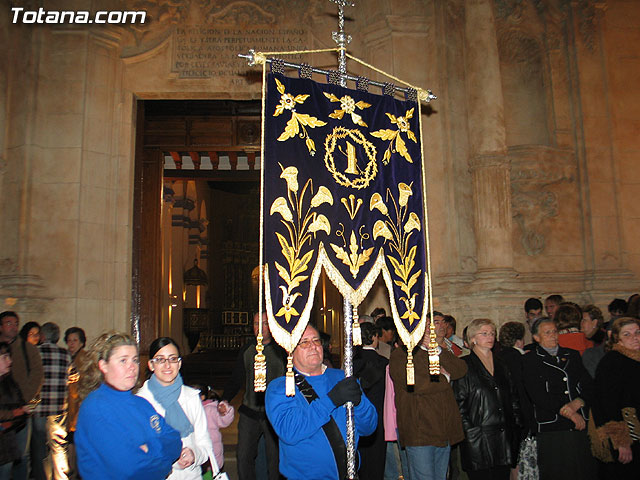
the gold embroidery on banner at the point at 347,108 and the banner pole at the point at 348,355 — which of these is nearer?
the banner pole at the point at 348,355

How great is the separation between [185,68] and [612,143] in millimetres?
6286

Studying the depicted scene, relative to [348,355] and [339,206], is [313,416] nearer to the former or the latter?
[348,355]

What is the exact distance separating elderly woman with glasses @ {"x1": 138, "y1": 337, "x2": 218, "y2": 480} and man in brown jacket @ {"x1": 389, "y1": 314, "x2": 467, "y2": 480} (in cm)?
162

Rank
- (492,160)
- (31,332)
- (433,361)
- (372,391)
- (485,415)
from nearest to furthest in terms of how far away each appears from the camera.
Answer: (433,361)
(485,415)
(372,391)
(31,332)
(492,160)

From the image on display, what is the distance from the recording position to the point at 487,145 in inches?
310

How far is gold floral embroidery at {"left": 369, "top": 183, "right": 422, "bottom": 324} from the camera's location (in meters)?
3.97

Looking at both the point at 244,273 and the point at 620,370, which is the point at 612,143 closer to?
the point at 620,370

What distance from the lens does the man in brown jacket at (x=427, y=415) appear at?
14.0ft

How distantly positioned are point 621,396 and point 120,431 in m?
3.50

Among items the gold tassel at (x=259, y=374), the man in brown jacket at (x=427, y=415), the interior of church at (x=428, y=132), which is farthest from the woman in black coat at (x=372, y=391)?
the interior of church at (x=428, y=132)

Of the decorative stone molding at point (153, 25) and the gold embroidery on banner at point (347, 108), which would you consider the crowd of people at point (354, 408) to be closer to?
the gold embroidery on banner at point (347, 108)

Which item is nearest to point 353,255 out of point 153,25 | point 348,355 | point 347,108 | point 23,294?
point 348,355

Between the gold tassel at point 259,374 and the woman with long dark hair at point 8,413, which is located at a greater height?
the gold tassel at point 259,374

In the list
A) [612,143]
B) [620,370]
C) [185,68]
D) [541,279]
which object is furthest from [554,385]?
[185,68]
